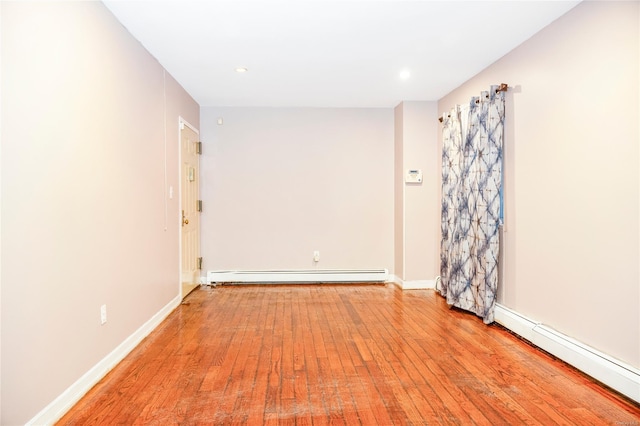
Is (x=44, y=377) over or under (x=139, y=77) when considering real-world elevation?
under

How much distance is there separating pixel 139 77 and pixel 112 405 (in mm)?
2461

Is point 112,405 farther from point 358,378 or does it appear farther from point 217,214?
point 217,214

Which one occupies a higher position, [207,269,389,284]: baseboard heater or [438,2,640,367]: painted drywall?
[438,2,640,367]: painted drywall

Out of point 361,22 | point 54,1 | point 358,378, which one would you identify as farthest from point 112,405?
point 361,22

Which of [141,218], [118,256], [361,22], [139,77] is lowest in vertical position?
[118,256]

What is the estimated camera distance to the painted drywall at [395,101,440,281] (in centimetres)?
524

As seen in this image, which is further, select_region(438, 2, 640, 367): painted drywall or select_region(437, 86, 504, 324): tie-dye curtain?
select_region(437, 86, 504, 324): tie-dye curtain

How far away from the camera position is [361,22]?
2.96m

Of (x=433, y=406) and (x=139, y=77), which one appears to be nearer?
(x=433, y=406)

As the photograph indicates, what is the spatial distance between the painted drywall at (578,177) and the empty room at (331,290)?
14 millimetres

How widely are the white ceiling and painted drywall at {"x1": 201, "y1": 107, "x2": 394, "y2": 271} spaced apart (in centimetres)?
87

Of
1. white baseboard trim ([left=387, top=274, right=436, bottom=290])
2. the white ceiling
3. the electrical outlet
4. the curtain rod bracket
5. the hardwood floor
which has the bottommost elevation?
the hardwood floor

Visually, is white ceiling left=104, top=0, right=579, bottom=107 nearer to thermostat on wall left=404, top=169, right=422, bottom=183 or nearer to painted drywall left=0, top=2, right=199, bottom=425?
painted drywall left=0, top=2, right=199, bottom=425

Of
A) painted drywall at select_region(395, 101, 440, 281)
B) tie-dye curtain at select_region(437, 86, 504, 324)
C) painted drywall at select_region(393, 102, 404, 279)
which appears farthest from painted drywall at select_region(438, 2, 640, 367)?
painted drywall at select_region(393, 102, 404, 279)
